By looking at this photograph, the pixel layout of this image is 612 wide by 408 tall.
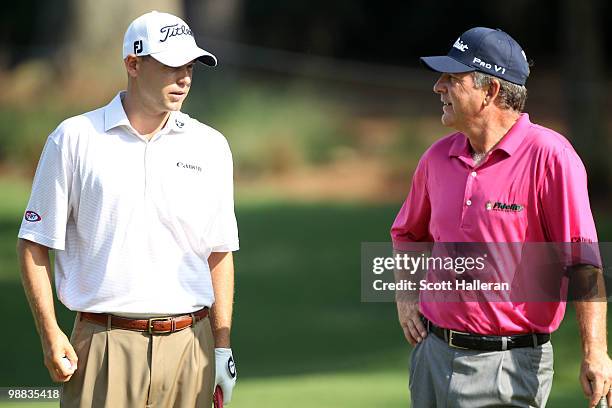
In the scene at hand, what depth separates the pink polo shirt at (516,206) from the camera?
4465mm

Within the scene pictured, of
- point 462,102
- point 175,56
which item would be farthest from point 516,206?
point 175,56

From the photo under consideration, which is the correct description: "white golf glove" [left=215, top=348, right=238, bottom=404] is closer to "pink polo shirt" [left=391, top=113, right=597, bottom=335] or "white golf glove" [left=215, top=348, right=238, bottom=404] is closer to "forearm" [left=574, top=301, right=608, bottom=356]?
"pink polo shirt" [left=391, top=113, right=597, bottom=335]

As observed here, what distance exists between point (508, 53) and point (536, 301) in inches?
35.4

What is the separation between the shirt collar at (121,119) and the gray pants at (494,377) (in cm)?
125

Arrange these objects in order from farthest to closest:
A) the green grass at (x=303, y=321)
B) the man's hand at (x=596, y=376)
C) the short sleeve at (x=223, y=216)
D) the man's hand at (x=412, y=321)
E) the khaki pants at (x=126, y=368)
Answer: the green grass at (x=303, y=321) < the man's hand at (x=412, y=321) < the short sleeve at (x=223, y=216) < the khaki pants at (x=126, y=368) < the man's hand at (x=596, y=376)

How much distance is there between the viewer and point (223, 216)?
476 cm

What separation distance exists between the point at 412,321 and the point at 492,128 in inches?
31.1

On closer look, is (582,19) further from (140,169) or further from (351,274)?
(140,169)

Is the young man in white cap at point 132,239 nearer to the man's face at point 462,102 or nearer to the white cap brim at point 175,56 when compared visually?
the white cap brim at point 175,56

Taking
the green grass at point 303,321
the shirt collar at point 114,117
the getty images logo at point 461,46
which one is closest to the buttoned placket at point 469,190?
the getty images logo at point 461,46

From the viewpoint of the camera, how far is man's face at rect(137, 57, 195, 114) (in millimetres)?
4602

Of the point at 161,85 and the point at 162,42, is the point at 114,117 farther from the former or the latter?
the point at 162,42

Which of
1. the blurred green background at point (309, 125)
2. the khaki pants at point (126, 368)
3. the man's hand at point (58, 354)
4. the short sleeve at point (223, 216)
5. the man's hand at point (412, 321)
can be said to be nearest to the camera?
the man's hand at point (58, 354)

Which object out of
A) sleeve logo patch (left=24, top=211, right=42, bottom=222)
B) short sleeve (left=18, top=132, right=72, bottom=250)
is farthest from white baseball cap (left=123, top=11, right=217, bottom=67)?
sleeve logo patch (left=24, top=211, right=42, bottom=222)
